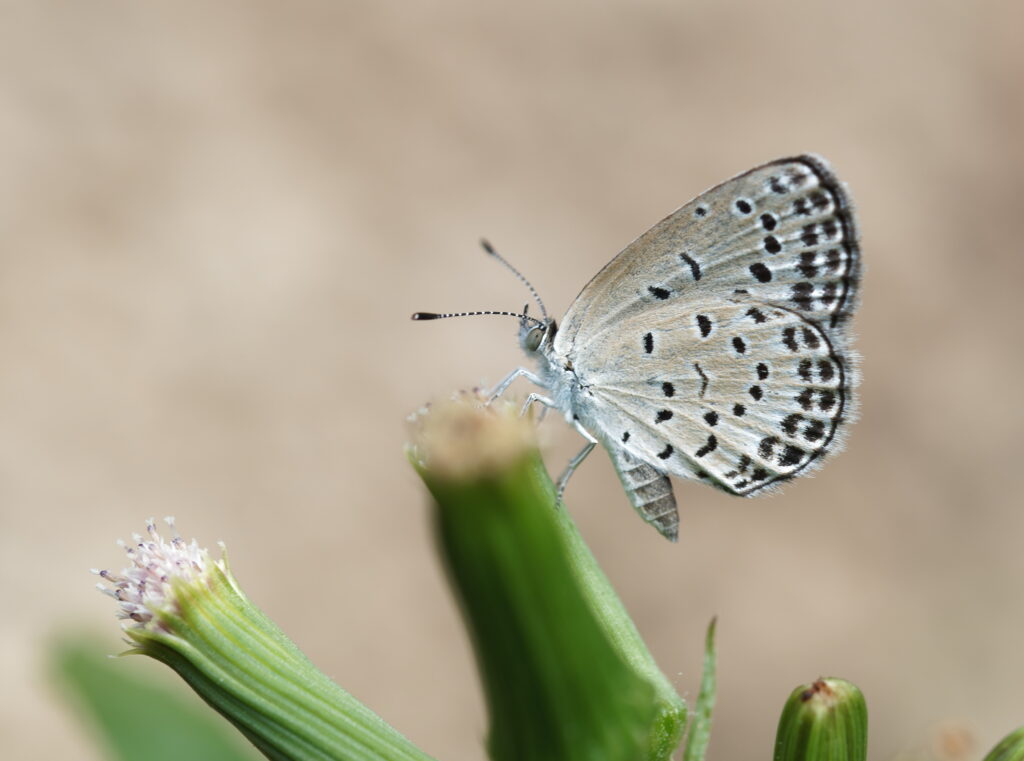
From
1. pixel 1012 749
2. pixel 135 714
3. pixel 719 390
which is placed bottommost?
pixel 1012 749

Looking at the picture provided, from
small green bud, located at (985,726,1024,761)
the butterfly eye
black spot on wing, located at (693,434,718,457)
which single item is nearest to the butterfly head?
the butterfly eye

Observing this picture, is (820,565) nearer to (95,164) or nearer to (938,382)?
(938,382)

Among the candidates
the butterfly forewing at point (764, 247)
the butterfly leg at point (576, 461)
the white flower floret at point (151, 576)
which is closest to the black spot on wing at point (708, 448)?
the butterfly leg at point (576, 461)

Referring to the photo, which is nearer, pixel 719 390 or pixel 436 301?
pixel 719 390

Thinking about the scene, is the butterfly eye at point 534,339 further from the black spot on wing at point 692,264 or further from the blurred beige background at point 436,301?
A: the blurred beige background at point 436,301

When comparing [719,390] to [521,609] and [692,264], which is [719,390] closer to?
[692,264]

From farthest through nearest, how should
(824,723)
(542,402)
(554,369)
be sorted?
1. (554,369)
2. (542,402)
3. (824,723)

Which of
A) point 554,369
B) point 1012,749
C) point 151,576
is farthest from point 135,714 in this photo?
point 1012,749
